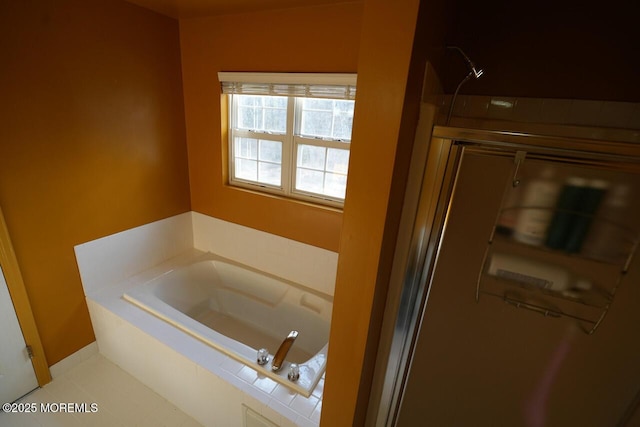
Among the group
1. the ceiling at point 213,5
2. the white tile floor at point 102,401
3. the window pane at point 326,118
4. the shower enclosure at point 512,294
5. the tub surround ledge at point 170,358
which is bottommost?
the white tile floor at point 102,401

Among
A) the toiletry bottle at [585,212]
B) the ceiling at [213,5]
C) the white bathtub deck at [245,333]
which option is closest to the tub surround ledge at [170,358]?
the white bathtub deck at [245,333]

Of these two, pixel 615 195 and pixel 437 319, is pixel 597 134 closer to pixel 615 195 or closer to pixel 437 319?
pixel 615 195

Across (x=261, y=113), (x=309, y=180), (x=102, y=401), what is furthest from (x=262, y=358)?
(x=261, y=113)

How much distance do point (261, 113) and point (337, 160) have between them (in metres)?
0.75

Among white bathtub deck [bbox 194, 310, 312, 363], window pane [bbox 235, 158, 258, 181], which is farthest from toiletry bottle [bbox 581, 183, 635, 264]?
window pane [bbox 235, 158, 258, 181]

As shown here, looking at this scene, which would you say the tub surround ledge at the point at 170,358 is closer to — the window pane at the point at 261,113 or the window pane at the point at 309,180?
the window pane at the point at 309,180

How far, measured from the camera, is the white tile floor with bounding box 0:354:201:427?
165 cm

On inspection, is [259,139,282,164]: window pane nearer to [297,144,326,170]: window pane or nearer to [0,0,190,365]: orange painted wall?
[297,144,326,170]: window pane

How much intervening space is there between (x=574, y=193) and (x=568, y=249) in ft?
0.78

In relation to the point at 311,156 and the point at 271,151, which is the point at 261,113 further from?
the point at 311,156

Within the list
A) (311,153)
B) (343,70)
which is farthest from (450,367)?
(343,70)

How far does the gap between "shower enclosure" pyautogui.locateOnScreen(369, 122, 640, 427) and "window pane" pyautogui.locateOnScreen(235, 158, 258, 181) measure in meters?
1.64

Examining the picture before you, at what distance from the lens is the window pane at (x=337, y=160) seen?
6.61ft

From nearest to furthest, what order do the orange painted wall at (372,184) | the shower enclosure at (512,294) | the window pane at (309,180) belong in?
the orange painted wall at (372,184) → the shower enclosure at (512,294) → the window pane at (309,180)
